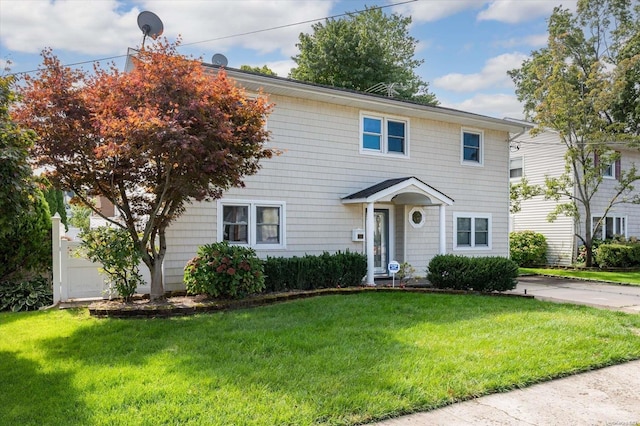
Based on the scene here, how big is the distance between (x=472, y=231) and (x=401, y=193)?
3701mm

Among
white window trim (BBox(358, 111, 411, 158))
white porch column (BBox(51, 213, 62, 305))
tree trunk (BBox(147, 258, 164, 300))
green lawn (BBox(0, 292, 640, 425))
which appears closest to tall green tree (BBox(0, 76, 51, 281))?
green lawn (BBox(0, 292, 640, 425))

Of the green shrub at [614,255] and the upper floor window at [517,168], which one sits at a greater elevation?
the upper floor window at [517,168]

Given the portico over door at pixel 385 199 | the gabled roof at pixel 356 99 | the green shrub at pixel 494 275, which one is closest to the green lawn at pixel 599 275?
the gabled roof at pixel 356 99

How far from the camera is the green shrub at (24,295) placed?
28.8 ft

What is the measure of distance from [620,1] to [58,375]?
32713 mm

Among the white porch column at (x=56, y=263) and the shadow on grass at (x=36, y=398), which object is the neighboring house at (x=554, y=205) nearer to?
the white porch column at (x=56, y=263)

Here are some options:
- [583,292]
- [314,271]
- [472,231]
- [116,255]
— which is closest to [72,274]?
[116,255]

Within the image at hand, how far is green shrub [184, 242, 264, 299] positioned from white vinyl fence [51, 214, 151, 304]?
180 cm

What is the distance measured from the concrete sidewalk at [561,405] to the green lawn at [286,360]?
14cm

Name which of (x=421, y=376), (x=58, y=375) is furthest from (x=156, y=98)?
(x=421, y=376)

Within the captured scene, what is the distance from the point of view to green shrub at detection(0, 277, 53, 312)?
8781mm

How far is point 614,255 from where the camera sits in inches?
715

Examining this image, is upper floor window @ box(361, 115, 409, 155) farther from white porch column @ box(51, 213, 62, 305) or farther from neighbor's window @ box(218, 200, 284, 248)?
white porch column @ box(51, 213, 62, 305)

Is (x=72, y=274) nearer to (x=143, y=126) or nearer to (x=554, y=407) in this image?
(x=143, y=126)
